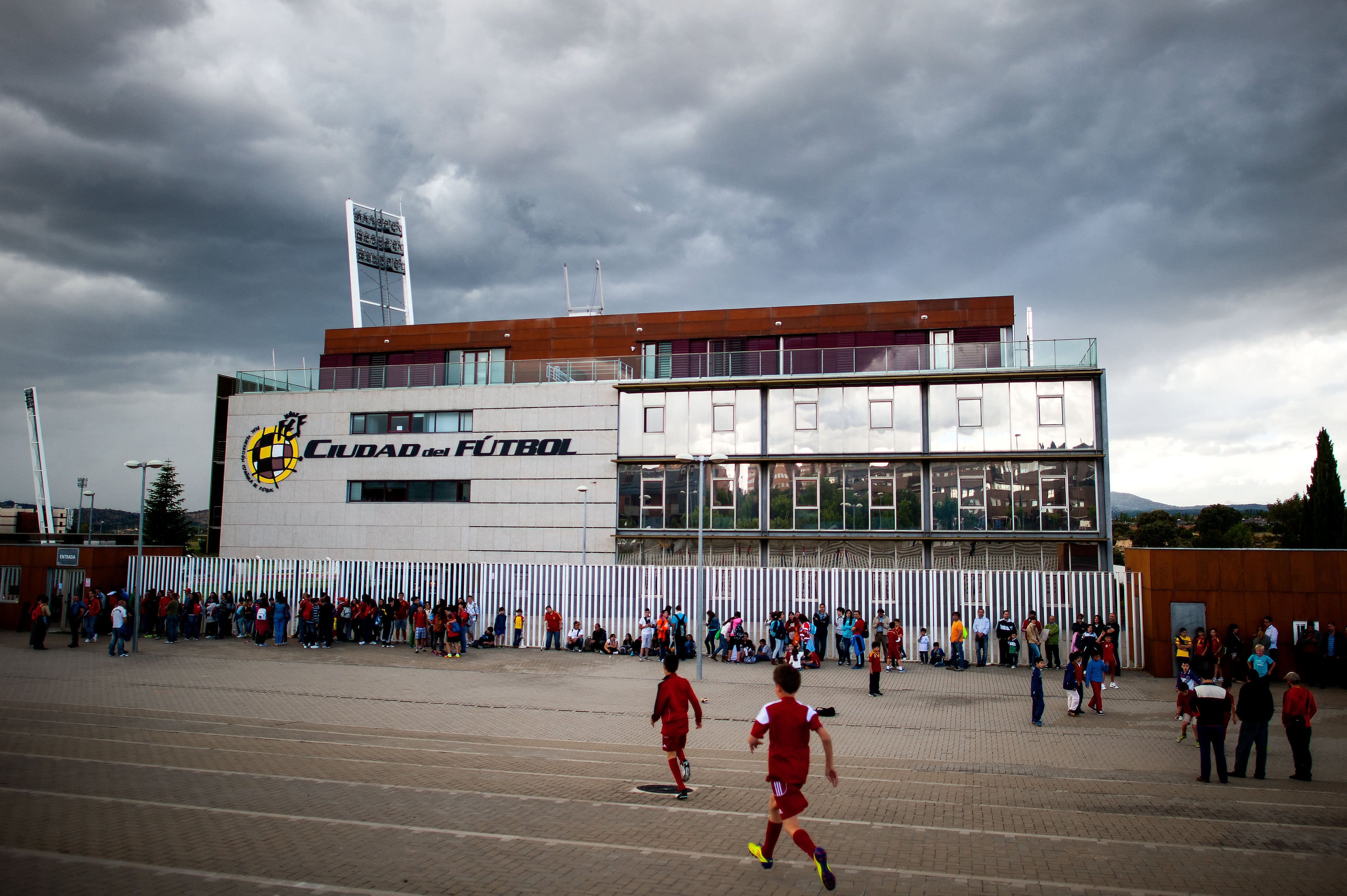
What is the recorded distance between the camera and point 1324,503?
2640 inches

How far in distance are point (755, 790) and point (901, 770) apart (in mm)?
2680

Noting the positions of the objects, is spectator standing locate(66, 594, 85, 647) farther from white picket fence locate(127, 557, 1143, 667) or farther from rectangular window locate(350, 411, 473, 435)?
rectangular window locate(350, 411, 473, 435)

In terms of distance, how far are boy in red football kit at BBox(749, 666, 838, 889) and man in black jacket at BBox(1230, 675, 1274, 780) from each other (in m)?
7.50

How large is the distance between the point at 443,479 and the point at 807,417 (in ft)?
52.4

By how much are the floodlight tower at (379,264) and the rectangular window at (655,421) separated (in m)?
30.0

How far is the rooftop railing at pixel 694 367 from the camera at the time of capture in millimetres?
31422

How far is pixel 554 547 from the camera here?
35.0 metres

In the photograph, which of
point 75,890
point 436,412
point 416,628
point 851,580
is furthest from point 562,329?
point 75,890

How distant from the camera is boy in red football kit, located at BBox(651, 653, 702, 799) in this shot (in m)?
9.67

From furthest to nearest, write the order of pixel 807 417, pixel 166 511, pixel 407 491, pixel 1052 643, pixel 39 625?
1. pixel 166 511
2. pixel 407 491
3. pixel 807 417
4. pixel 39 625
5. pixel 1052 643

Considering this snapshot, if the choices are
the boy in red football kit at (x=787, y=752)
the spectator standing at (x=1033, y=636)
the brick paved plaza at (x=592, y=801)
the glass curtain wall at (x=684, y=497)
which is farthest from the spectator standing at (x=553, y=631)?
the boy in red football kit at (x=787, y=752)

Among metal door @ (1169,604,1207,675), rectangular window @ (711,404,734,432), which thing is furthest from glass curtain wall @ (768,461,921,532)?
metal door @ (1169,604,1207,675)

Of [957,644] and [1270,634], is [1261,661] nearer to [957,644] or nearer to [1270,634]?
[1270,634]

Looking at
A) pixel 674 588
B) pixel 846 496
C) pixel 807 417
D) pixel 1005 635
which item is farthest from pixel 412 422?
pixel 1005 635
